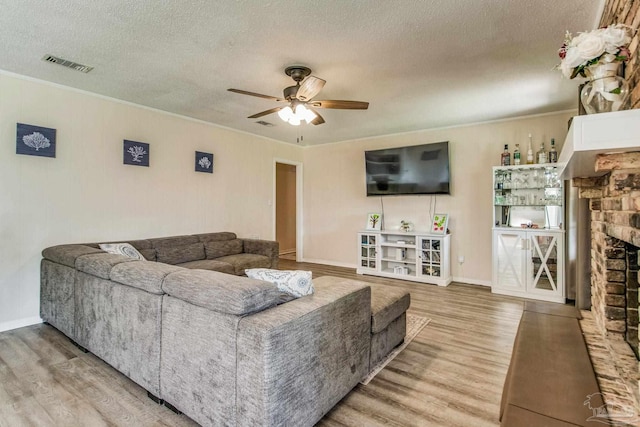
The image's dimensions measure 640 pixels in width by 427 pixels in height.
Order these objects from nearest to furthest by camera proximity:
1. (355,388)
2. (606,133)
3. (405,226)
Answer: (606,133) → (355,388) → (405,226)

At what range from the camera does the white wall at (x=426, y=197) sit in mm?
4699

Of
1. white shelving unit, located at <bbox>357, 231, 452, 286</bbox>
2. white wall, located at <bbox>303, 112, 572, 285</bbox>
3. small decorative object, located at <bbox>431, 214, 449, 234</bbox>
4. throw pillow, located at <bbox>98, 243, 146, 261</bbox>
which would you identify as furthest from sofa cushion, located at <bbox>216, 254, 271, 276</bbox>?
small decorative object, located at <bbox>431, 214, 449, 234</bbox>

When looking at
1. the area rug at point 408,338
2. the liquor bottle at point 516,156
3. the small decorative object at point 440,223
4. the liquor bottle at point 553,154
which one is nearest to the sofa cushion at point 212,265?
the area rug at point 408,338

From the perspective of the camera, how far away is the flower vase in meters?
1.31

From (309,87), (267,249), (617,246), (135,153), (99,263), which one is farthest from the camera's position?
(267,249)

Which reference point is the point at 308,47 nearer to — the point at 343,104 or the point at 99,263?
the point at 343,104

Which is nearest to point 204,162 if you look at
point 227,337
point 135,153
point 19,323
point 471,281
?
point 135,153

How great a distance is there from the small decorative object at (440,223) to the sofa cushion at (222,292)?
3.93 metres

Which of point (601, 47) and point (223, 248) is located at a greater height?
point (601, 47)

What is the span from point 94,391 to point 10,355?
1.11 meters

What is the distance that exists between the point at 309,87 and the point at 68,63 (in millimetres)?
2213

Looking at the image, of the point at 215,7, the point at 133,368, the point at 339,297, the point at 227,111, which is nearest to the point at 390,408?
the point at 339,297

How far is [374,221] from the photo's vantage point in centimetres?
573

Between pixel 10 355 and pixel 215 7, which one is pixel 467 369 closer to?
pixel 215 7
